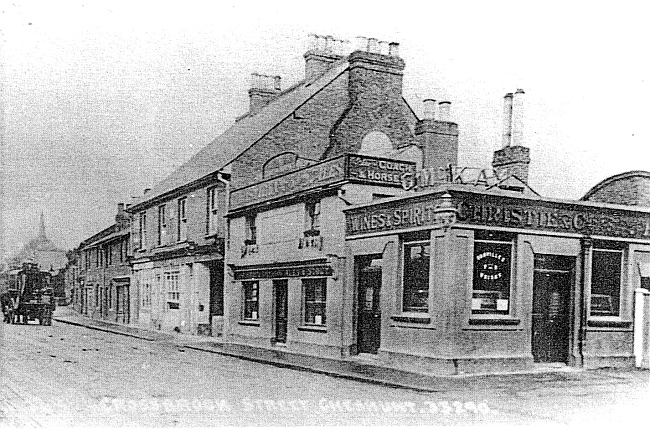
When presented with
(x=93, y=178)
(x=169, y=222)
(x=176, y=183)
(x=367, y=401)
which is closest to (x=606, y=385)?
(x=367, y=401)

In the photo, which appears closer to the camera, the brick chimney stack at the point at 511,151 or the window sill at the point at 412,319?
the window sill at the point at 412,319

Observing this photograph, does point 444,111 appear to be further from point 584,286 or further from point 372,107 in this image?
point 584,286

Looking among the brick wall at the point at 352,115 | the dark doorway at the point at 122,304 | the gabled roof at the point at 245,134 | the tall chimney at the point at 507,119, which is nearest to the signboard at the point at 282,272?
the gabled roof at the point at 245,134

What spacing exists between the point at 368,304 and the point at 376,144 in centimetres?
470

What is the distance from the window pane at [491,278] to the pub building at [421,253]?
2cm

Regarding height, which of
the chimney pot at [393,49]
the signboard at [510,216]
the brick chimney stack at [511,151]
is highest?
the chimney pot at [393,49]

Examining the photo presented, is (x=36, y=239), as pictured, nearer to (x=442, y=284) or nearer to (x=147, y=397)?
(x=147, y=397)

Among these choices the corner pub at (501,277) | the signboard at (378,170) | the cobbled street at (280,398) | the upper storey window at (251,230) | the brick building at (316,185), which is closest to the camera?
the cobbled street at (280,398)

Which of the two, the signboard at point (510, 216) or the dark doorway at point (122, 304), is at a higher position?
the signboard at point (510, 216)

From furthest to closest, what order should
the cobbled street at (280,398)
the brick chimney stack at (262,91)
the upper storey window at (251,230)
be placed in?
1. the upper storey window at (251,230)
2. the brick chimney stack at (262,91)
3. the cobbled street at (280,398)

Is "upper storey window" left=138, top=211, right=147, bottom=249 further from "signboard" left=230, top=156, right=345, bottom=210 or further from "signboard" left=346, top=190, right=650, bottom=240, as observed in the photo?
"signboard" left=346, top=190, right=650, bottom=240

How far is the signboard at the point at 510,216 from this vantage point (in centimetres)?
1270

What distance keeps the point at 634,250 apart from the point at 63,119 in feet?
33.7

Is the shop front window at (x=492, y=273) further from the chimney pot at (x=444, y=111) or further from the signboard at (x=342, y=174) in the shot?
the signboard at (x=342, y=174)
